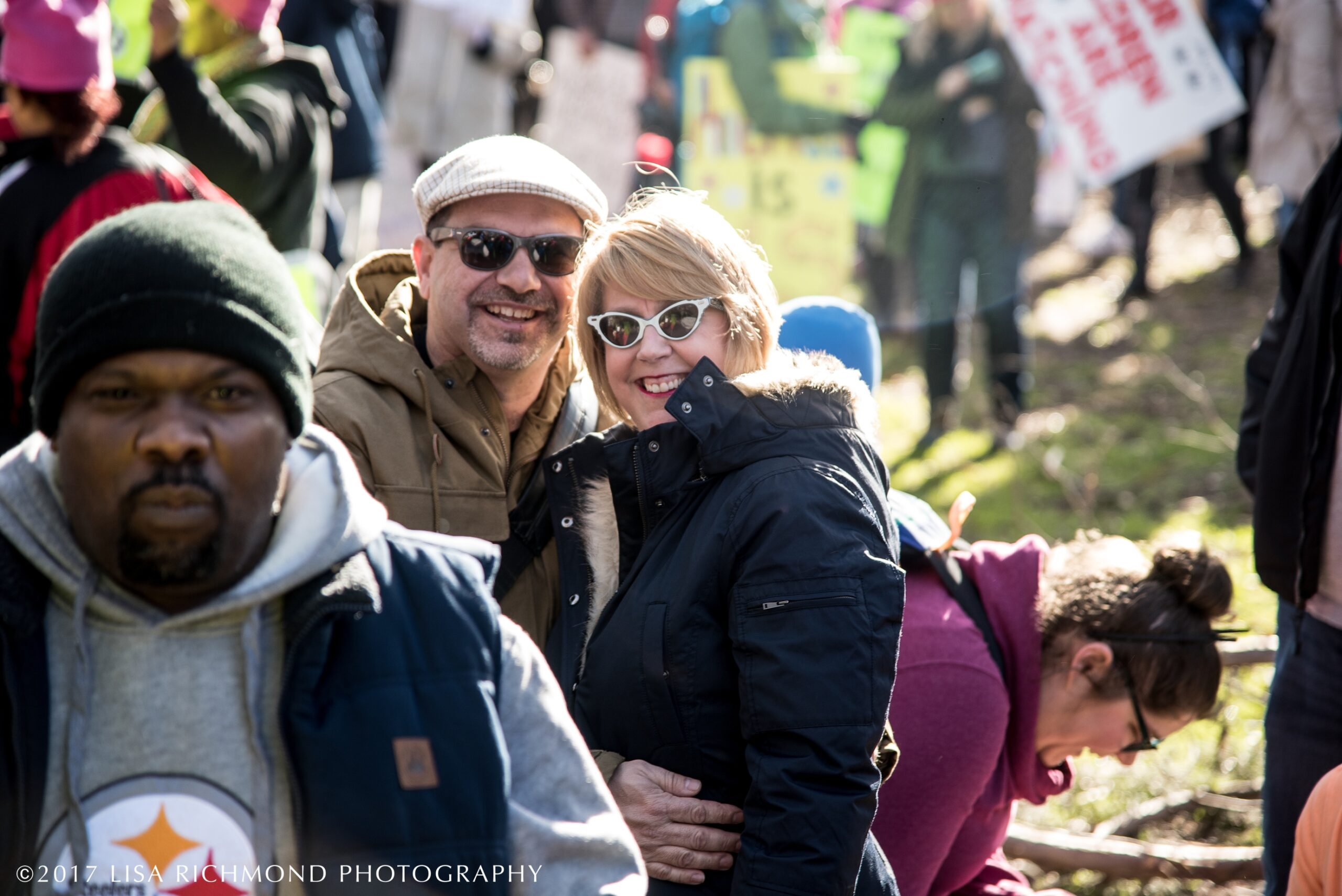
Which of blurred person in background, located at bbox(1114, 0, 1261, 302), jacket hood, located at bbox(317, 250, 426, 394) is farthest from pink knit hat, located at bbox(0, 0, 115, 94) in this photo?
blurred person in background, located at bbox(1114, 0, 1261, 302)

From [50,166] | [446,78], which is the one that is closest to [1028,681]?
[50,166]

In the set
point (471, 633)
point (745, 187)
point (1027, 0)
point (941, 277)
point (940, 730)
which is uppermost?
point (1027, 0)

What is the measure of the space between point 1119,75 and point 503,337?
4946mm

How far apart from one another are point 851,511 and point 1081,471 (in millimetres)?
5091

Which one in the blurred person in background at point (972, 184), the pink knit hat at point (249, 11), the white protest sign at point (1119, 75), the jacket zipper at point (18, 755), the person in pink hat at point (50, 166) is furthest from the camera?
the blurred person in background at point (972, 184)

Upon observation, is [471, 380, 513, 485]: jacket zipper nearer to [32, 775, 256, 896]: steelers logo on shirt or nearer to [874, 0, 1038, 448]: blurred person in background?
[32, 775, 256, 896]: steelers logo on shirt

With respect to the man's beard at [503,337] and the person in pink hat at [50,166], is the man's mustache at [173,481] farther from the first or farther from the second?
the person in pink hat at [50,166]

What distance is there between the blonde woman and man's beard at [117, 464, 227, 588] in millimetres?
818

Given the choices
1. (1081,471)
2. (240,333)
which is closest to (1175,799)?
(1081,471)

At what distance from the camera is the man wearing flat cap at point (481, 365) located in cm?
276

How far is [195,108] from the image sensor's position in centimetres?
464

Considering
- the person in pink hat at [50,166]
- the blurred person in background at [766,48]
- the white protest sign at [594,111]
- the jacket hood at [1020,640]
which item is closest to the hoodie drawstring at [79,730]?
the jacket hood at [1020,640]

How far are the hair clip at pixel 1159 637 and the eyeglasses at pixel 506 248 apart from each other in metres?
1.38

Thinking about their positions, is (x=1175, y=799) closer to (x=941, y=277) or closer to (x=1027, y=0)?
(x=941, y=277)
